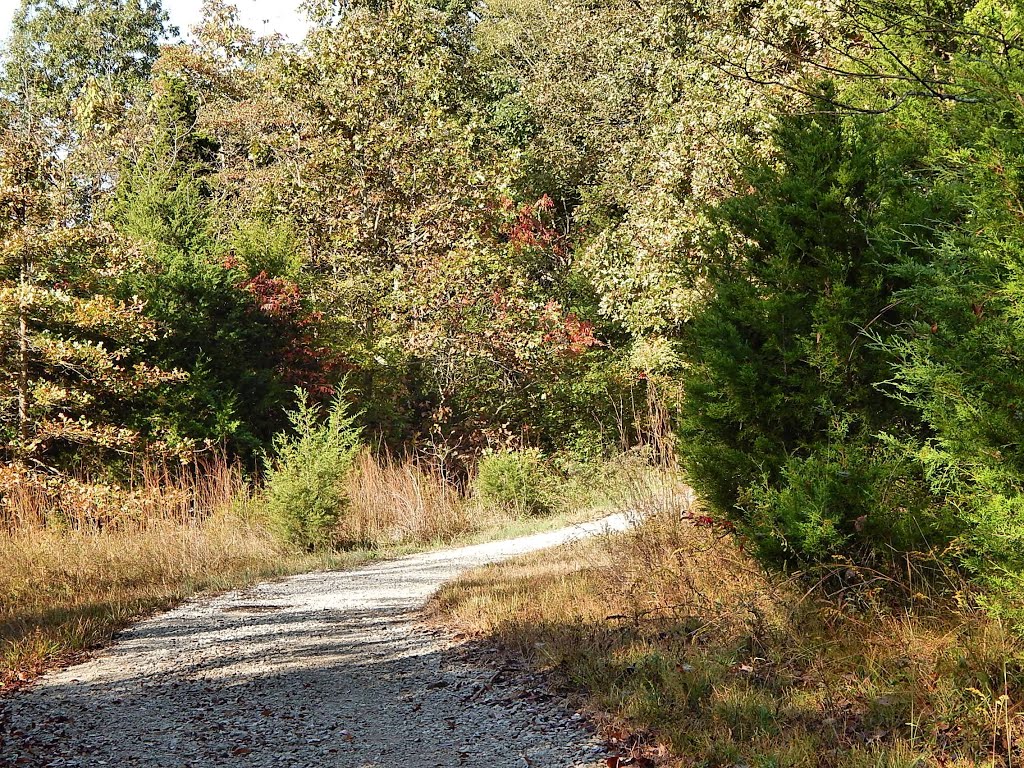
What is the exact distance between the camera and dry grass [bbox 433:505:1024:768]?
3911mm

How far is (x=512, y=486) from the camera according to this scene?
17.0m

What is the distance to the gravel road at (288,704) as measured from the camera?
4.30 meters

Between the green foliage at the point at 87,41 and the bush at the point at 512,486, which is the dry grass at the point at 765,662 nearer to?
the bush at the point at 512,486

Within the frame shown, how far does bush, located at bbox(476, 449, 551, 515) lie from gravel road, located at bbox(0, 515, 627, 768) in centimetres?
927

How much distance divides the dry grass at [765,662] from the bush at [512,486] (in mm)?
9763

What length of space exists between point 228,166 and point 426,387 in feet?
45.6

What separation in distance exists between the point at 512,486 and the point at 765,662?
39.7 feet

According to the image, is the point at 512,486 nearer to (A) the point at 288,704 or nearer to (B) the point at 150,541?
(B) the point at 150,541

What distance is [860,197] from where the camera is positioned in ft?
19.9

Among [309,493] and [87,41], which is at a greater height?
[87,41]

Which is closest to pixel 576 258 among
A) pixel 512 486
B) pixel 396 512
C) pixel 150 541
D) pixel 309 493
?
pixel 512 486

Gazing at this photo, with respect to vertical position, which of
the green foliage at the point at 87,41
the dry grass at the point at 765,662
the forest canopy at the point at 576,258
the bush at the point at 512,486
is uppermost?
the green foliage at the point at 87,41

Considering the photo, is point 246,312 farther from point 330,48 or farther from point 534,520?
point 534,520

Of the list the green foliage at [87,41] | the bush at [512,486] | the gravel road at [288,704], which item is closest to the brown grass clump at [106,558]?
the gravel road at [288,704]
